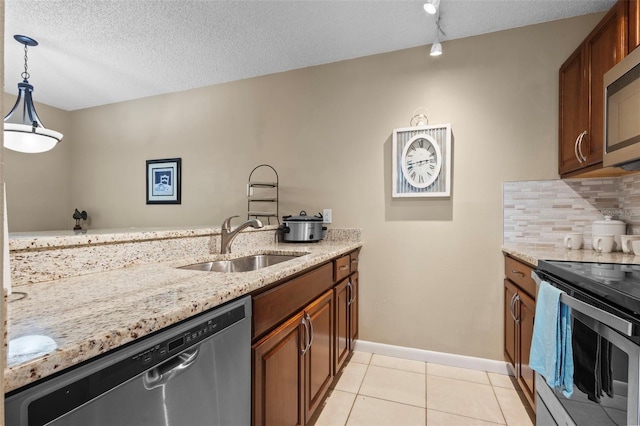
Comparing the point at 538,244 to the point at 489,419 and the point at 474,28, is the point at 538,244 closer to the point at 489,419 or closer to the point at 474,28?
the point at 489,419

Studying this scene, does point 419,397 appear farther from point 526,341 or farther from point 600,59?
point 600,59

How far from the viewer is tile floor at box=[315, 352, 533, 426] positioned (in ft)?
5.65

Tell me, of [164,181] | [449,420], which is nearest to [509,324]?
[449,420]

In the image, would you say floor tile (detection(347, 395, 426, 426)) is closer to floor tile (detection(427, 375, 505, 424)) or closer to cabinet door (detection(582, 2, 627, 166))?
floor tile (detection(427, 375, 505, 424))

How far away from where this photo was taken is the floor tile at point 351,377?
6.66 feet

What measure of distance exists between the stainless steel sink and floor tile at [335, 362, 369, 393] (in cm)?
92

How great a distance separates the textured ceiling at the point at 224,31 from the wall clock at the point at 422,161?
2.29 feet

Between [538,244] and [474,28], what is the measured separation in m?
1.59

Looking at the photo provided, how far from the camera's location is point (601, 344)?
1.04m

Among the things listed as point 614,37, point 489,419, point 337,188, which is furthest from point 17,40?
point 489,419

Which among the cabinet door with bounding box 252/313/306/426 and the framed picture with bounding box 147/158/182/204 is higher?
the framed picture with bounding box 147/158/182/204

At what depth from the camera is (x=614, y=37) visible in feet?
5.21

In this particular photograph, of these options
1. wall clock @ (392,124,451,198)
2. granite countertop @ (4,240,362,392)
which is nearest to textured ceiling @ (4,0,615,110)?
wall clock @ (392,124,451,198)

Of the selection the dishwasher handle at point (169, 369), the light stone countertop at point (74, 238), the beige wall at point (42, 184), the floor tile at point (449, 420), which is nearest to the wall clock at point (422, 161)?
the floor tile at point (449, 420)
